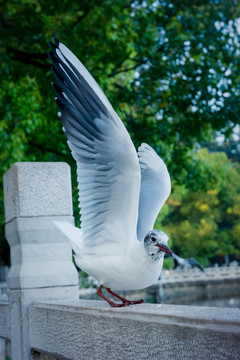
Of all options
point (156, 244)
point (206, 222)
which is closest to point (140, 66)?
point (156, 244)

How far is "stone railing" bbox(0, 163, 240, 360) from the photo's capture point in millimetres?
1813

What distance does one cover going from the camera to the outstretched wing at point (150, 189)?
2693mm

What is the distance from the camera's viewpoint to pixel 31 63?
7508 mm

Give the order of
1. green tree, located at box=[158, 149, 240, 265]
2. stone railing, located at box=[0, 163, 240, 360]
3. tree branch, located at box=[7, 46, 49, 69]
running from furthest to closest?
green tree, located at box=[158, 149, 240, 265]
tree branch, located at box=[7, 46, 49, 69]
stone railing, located at box=[0, 163, 240, 360]

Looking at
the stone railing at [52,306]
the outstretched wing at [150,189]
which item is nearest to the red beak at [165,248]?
the stone railing at [52,306]

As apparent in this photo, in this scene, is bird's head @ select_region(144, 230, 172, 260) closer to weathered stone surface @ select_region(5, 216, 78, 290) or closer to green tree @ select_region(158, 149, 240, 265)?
weathered stone surface @ select_region(5, 216, 78, 290)

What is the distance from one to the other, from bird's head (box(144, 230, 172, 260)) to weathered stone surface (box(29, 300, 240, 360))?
22 cm

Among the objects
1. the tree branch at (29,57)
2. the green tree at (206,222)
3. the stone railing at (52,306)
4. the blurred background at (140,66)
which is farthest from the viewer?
the green tree at (206,222)

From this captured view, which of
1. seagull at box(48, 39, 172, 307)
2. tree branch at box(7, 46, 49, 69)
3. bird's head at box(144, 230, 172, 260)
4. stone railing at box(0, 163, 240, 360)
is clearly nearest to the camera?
stone railing at box(0, 163, 240, 360)

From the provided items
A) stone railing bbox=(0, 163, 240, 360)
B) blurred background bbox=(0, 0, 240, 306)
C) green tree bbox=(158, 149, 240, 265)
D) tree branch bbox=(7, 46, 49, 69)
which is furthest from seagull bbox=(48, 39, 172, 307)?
green tree bbox=(158, 149, 240, 265)

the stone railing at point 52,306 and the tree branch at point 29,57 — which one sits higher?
the tree branch at point 29,57

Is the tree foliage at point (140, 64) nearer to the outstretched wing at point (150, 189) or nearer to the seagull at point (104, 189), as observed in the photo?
the outstretched wing at point (150, 189)

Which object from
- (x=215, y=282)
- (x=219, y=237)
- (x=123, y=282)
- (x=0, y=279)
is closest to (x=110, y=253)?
(x=123, y=282)

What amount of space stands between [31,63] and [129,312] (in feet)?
20.0
